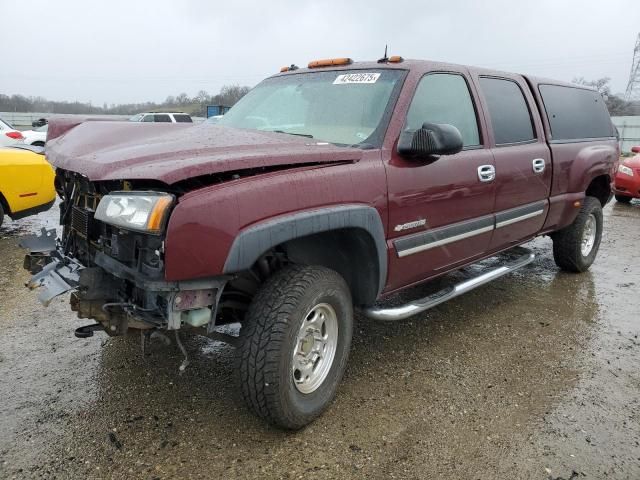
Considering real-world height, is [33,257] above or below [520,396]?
above

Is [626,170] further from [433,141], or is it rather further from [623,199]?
[433,141]

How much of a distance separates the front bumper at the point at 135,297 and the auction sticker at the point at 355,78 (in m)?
1.75

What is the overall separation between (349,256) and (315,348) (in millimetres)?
573

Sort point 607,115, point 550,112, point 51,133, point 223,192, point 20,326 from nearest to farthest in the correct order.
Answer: point 223,192, point 51,133, point 20,326, point 550,112, point 607,115

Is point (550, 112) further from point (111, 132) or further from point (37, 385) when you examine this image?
point (37, 385)

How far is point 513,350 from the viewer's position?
12.1 feet

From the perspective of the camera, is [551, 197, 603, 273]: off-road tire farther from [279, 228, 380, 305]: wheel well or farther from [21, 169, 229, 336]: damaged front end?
[21, 169, 229, 336]: damaged front end

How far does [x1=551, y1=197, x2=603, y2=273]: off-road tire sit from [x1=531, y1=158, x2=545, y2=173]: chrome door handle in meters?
1.26

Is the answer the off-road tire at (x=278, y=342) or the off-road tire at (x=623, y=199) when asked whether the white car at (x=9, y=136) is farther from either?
the off-road tire at (x=623, y=199)

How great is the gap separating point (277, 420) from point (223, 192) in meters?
1.16

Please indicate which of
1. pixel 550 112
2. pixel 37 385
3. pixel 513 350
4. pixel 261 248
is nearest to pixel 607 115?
pixel 550 112

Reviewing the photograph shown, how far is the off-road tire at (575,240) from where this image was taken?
5.28 m

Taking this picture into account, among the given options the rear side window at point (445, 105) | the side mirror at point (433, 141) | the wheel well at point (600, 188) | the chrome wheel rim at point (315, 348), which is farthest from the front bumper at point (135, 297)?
the wheel well at point (600, 188)

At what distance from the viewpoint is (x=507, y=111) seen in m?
4.12
